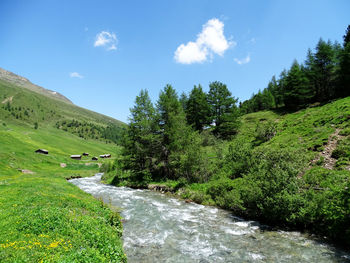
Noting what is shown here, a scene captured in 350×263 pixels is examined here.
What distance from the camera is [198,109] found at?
59719mm

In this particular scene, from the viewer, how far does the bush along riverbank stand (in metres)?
13.1

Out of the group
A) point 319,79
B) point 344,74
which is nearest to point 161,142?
point 344,74

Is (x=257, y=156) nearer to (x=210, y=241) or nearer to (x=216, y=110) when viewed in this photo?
(x=210, y=241)

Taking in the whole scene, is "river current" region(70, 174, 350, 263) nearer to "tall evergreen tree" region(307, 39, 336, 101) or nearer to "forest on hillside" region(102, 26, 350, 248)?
"forest on hillside" region(102, 26, 350, 248)

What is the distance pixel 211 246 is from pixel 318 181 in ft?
38.8

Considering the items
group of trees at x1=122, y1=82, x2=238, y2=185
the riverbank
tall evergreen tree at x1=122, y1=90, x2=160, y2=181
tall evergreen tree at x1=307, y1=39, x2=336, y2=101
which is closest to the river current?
the riverbank

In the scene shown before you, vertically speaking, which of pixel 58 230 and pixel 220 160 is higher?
pixel 220 160

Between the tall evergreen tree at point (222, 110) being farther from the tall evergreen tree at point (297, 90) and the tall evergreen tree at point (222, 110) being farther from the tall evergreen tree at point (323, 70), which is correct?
the tall evergreen tree at point (323, 70)

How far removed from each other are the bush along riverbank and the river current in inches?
52.8

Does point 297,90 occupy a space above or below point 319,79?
below

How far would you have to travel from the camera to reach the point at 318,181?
16.3 m

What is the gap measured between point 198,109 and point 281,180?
151 ft

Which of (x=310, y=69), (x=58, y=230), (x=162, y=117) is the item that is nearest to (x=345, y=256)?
(x=58, y=230)

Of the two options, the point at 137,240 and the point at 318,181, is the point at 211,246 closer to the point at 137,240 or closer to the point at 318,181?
the point at 137,240
